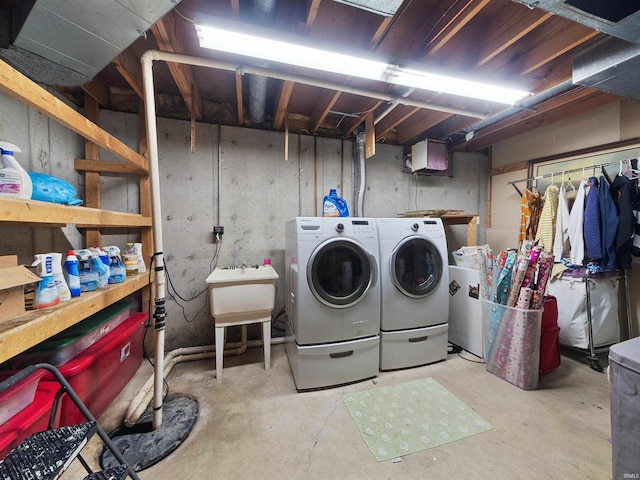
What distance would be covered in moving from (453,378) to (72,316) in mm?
2610

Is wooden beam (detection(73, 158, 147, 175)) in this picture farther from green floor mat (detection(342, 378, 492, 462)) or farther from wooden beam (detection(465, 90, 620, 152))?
wooden beam (detection(465, 90, 620, 152))

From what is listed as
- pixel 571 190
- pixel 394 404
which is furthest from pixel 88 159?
pixel 571 190

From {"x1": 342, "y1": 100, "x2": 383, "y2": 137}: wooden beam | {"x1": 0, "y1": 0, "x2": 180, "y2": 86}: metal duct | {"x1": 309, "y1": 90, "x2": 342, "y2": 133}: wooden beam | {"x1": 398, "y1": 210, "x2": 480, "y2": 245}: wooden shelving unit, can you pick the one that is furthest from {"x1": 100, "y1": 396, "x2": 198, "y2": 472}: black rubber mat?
{"x1": 342, "y1": 100, "x2": 383, "y2": 137}: wooden beam

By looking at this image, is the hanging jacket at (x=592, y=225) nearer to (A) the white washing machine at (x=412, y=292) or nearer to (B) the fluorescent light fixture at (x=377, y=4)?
(A) the white washing machine at (x=412, y=292)

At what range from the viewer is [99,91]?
2086mm

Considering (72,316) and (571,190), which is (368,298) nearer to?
(72,316)

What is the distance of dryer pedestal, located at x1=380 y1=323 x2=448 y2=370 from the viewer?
2115 millimetres

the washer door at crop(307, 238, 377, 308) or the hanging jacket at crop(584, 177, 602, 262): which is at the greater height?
the hanging jacket at crop(584, 177, 602, 262)

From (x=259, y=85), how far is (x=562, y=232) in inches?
128

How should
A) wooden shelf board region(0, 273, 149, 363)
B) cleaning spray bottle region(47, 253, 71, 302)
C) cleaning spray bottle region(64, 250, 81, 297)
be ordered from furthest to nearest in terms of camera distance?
cleaning spray bottle region(64, 250, 81, 297)
cleaning spray bottle region(47, 253, 71, 302)
wooden shelf board region(0, 273, 149, 363)

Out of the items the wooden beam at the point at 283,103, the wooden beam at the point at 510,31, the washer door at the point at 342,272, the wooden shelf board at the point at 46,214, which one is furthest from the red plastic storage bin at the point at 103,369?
the wooden beam at the point at 510,31

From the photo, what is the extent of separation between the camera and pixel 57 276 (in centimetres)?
119

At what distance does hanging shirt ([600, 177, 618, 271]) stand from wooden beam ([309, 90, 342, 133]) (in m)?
2.58

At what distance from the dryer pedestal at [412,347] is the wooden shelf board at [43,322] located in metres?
2.01
